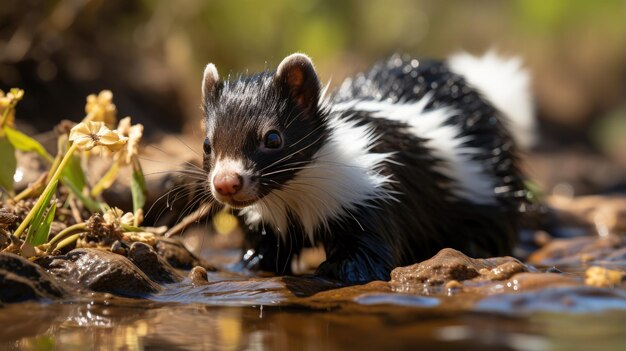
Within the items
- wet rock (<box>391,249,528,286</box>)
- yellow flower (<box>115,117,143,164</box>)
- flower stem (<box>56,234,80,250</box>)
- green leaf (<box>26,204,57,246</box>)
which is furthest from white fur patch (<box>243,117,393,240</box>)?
green leaf (<box>26,204,57,246</box>)

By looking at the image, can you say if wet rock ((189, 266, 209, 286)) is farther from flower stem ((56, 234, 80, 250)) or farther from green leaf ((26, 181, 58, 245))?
green leaf ((26, 181, 58, 245))

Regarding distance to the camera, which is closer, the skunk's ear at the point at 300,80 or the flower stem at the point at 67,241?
the flower stem at the point at 67,241

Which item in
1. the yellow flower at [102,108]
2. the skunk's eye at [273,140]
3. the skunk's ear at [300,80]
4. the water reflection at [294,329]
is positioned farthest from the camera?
the yellow flower at [102,108]

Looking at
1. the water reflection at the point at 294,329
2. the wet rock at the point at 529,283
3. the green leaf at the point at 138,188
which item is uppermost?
the green leaf at the point at 138,188

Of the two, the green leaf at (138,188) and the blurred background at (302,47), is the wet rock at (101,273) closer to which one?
the green leaf at (138,188)

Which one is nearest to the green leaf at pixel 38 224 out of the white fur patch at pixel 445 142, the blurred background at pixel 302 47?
the white fur patch at pixel 445 142

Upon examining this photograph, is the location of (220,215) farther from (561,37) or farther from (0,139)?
(561,37)
